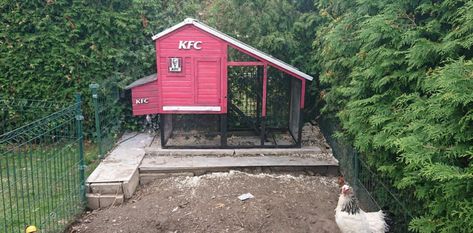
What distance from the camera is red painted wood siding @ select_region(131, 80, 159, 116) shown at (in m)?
7.86

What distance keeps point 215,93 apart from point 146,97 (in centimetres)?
150

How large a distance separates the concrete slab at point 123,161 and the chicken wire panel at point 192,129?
51cm

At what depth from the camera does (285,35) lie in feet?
27.6

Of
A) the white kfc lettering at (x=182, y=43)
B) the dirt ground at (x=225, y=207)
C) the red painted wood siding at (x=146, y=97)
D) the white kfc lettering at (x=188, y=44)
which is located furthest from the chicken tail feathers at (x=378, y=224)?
the red painted wood siding at (x=146, y=97)

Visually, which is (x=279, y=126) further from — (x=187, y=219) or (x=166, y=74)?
(x=187, y=219)

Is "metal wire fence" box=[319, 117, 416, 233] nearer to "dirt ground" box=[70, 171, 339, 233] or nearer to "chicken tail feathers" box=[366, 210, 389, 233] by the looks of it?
"chicken tail feathers" box=[366, 210, 389, 233]

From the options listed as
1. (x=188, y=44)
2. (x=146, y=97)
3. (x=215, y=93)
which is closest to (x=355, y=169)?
(x=215, y=93)

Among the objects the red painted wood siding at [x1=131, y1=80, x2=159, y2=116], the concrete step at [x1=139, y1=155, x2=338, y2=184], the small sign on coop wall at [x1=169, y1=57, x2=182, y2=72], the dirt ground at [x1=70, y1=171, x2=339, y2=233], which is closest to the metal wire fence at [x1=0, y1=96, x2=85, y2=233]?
the dirt ground at [x1=70, y1=171, x2=339, y2=233]

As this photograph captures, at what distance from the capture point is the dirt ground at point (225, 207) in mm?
5211

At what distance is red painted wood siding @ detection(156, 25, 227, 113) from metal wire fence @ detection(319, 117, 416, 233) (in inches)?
88.4

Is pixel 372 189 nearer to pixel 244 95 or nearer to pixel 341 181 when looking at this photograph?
pixel 341 181

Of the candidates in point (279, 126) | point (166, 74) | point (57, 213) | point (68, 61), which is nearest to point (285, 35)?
point (279, 126)

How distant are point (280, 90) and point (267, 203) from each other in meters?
3.44

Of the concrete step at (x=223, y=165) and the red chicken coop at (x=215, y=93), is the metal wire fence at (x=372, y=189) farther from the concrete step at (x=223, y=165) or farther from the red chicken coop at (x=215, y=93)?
the red chicken coop at (x=215, y=93)
